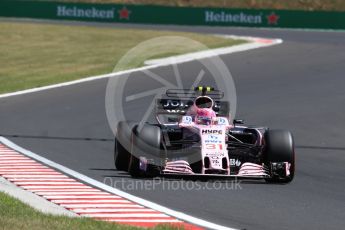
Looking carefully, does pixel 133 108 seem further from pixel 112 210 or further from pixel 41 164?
pixel 112 210

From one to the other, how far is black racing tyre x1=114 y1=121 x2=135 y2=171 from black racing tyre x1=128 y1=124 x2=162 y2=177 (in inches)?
7.5

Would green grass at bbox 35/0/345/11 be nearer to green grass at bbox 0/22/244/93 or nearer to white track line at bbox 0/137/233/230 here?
green grass at bbox 0/22/244/93

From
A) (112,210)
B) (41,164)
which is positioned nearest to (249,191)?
(112,210)

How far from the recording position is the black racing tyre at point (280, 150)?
1561 centimetres

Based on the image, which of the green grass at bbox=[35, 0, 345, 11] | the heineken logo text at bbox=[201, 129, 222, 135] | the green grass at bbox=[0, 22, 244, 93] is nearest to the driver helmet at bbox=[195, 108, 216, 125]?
the heineken logo text at bbox=[201, 129, 222, 135]

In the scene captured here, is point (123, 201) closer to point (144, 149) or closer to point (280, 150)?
point (144, 149)

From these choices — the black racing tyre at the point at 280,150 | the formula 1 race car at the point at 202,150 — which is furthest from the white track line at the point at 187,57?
the black racing tyre at the point at 280,150

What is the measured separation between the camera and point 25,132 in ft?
72.7

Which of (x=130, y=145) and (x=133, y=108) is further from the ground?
(x=130, y=145)

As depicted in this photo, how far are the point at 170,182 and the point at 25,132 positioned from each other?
7.62 m

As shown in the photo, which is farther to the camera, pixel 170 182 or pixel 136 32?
pixel 136 32

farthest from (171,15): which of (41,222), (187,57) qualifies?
(41,222)

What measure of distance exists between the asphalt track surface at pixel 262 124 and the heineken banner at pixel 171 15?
8917 mm

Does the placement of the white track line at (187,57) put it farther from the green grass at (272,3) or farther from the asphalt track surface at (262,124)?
the green grass at (272,3)
